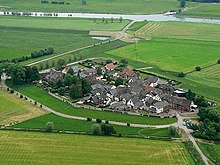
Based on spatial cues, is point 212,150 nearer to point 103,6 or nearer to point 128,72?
point 128,72

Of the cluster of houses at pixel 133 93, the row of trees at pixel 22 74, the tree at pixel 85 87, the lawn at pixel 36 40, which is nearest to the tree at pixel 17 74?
the row of trees at pixel 22 74

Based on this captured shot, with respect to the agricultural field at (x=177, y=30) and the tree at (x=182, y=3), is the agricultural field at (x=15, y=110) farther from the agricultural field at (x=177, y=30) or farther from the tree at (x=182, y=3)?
the tree at (x=182, y=3)

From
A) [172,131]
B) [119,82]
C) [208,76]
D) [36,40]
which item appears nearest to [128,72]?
[119,82]

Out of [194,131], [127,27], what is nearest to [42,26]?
[127,27]

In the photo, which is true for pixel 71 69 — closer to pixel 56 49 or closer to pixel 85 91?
pixel 85 91

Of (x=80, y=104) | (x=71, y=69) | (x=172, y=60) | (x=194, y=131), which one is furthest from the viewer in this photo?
(x=172, y=60)

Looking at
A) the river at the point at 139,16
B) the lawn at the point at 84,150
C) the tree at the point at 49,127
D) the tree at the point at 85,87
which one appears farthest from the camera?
the river at the point at 139,16
